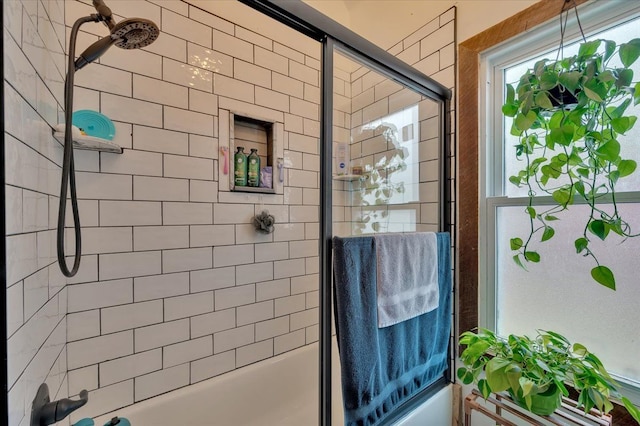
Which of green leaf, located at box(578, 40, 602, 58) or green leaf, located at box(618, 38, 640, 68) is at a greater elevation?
green leaf, located at box(578, 40, 602, 58)

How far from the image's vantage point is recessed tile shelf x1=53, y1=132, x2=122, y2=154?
3.41 ft

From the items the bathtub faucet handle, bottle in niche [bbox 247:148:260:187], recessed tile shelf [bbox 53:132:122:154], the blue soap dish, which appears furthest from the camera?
bottle in niche [bbox 247:148:260:187]

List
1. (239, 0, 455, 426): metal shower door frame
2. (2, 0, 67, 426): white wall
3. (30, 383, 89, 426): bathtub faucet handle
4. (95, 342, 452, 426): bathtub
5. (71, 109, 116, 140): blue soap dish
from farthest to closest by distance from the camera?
(95, 342, 452, 426): bathtub < (71, 109, 116, 140): blue soap dish < (239, 0, 455, 426): metal shower door frame < (30, 383, 89, 426): bathtub faucet handle < (2, 0, 67, 426): white wall

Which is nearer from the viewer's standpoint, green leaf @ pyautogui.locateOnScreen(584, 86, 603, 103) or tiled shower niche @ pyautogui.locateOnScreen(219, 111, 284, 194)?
green leaf @ pyautogui.locateOnScreen(584, 86, 603, 103)

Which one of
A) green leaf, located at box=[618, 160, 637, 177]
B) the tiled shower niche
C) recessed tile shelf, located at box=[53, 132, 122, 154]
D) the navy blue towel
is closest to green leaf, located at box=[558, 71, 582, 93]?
green leaf, located at box=[618, 160, 637, 177]

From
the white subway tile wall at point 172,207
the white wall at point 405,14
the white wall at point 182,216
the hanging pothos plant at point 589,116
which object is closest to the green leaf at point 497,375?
the hanging pothos plant at point 589,116

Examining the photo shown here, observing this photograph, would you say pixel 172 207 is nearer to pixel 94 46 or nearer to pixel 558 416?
pixel 94 46

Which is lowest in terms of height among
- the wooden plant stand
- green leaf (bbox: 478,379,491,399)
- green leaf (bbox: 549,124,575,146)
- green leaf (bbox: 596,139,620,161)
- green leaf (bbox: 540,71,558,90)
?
the wooden plant stand

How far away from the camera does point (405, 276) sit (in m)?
1.18

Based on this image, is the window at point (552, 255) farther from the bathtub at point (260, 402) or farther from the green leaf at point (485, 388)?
the bathtub at point (260, 402)

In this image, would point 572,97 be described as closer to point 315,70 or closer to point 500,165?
point 500,165

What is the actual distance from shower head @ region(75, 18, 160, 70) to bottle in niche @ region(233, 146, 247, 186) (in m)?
0.73

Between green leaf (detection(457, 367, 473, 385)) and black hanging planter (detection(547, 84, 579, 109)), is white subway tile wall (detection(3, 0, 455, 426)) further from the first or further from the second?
green leaf (detection(457, 367, 473, 385))

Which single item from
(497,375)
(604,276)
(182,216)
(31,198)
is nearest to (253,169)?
(182,216)
